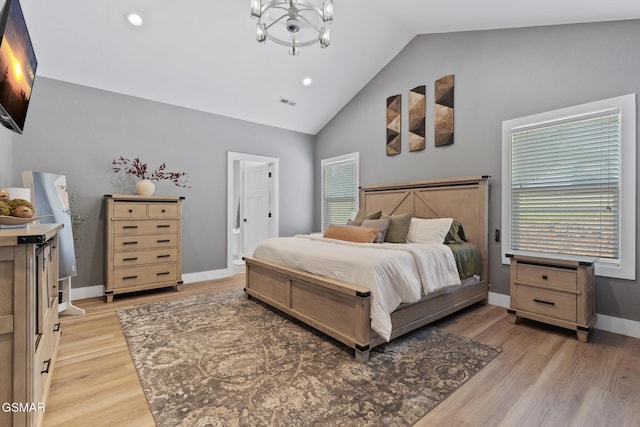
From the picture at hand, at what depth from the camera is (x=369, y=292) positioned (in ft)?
6.91

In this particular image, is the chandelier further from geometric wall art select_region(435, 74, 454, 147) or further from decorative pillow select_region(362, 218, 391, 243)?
decorative pillow select_region(362, 218, 391, 243)

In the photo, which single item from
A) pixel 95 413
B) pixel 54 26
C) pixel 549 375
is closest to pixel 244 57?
pixel 54 26

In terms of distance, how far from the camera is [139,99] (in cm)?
400

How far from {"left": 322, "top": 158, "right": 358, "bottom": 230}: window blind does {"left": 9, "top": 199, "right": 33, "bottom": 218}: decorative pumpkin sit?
4.06 m

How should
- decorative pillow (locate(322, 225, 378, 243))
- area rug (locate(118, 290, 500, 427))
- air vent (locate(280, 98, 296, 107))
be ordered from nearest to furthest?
area rug (locate(118, 290, 500, 427)) < decorative pillow (locate(322, 225, 378, 243)) < air vent (locate(280, 98, 296, 107))

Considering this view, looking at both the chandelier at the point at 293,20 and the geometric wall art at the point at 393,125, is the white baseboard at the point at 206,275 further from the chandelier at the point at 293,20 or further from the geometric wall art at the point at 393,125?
the chandelier at the point at 293,20

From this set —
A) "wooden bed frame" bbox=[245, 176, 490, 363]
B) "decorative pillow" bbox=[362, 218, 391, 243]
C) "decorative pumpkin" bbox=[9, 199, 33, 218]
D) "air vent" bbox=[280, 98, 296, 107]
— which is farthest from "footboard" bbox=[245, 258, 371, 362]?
"air vent" bbox=[280, 98, 296, 107]

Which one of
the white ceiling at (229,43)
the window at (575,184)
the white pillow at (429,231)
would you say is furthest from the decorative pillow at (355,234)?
the white ceiling at (229,43)

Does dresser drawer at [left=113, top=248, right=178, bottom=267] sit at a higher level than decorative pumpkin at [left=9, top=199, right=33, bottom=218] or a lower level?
lower

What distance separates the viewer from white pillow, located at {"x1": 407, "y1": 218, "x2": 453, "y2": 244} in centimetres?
322

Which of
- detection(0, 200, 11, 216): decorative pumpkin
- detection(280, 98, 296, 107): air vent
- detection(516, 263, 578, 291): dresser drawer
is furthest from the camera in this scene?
detection(280, 98, 296, 107): air vent

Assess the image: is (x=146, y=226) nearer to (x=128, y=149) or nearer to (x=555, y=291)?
(x=128, y=149)

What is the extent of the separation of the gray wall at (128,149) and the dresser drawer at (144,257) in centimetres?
41

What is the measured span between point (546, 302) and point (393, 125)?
9.59ft
